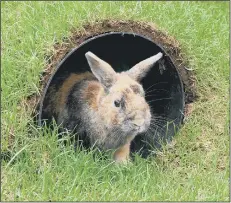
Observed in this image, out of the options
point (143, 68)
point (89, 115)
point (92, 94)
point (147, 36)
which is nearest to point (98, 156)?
point (89, 115)

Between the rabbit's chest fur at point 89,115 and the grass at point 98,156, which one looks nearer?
the grass at point 98,156

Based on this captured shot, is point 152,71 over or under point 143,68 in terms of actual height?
under

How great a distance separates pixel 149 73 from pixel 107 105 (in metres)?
1.35

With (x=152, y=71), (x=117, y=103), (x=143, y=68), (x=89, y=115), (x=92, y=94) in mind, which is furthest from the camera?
(x=152, y=71)

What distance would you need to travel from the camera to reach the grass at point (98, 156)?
17.6 ft

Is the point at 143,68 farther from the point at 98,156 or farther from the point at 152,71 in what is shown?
the point at 98,156

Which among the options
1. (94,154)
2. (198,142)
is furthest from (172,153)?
(94,154)

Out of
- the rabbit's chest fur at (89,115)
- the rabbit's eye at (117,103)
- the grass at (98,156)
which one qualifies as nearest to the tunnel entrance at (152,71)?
the grass at (98,156)

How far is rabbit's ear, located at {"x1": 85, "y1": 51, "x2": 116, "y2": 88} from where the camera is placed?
6160 mm

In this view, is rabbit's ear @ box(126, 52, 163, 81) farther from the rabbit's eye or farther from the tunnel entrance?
the rabbit's eye

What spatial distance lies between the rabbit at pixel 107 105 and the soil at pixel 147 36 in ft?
0.97

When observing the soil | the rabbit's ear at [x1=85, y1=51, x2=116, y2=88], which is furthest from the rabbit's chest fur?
the soil

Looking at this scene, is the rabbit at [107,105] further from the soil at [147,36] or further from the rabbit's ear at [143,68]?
the soil at [147,36]

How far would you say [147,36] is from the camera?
6730 millimetres
